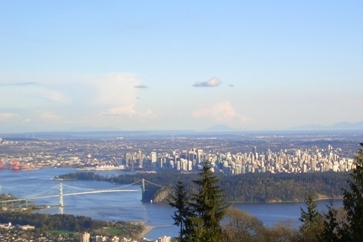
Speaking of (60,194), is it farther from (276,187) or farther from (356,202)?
(356,202)

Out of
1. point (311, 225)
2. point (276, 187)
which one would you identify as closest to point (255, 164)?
point (276, 187)

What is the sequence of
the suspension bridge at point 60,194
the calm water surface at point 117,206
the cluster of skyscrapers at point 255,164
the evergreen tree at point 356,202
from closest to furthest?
the evergreen tree at point 356,202 → the calm water surface at point 117,206 → the suspension bridge at point 60,194 → the cluster of skyscrapers at point 255,164

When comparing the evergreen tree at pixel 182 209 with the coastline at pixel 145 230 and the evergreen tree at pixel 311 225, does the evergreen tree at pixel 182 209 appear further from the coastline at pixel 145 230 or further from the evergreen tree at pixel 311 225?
the coastline at pixel 145 230

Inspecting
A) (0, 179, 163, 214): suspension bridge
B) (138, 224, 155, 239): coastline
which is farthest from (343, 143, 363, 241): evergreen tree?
(0, 179, 163, 214): suspension bridge

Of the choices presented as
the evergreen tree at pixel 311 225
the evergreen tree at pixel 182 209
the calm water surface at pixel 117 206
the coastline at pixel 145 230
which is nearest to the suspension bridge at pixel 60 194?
the calm water surface at pixel 117 206

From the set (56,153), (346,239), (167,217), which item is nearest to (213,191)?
(346,239)

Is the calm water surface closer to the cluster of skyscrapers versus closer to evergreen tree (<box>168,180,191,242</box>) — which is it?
the cluster of skyscrapers
